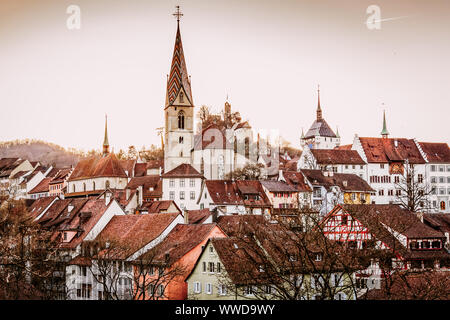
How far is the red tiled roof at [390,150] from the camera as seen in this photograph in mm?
44906

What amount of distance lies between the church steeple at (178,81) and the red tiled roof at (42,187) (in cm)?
1623

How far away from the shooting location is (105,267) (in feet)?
Result: 60.3

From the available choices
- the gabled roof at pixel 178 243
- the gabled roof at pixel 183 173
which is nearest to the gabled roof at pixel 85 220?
the gabled roof at pixel 178 243

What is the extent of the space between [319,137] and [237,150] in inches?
722

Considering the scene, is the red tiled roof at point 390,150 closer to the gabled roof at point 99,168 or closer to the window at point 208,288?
the gabled roof at point 99,168

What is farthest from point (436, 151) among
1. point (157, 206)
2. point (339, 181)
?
point (157, 206)

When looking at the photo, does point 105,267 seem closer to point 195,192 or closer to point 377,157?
point 195,192

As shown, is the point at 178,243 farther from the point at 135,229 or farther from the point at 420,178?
the point at 420,178

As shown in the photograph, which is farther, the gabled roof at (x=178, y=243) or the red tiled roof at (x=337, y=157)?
the red tiled roof at (x=337, y=157)

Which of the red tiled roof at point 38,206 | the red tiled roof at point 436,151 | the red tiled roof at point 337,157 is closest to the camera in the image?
the red tiled roof at point 38,206

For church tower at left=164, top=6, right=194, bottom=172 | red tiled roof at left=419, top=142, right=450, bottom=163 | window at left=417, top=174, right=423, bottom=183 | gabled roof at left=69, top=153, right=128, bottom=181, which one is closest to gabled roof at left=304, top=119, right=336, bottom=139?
red tiled roof at left=419, top=142, right=450, bottom=163

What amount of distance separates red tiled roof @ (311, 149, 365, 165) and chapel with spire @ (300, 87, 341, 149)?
58.9ft
